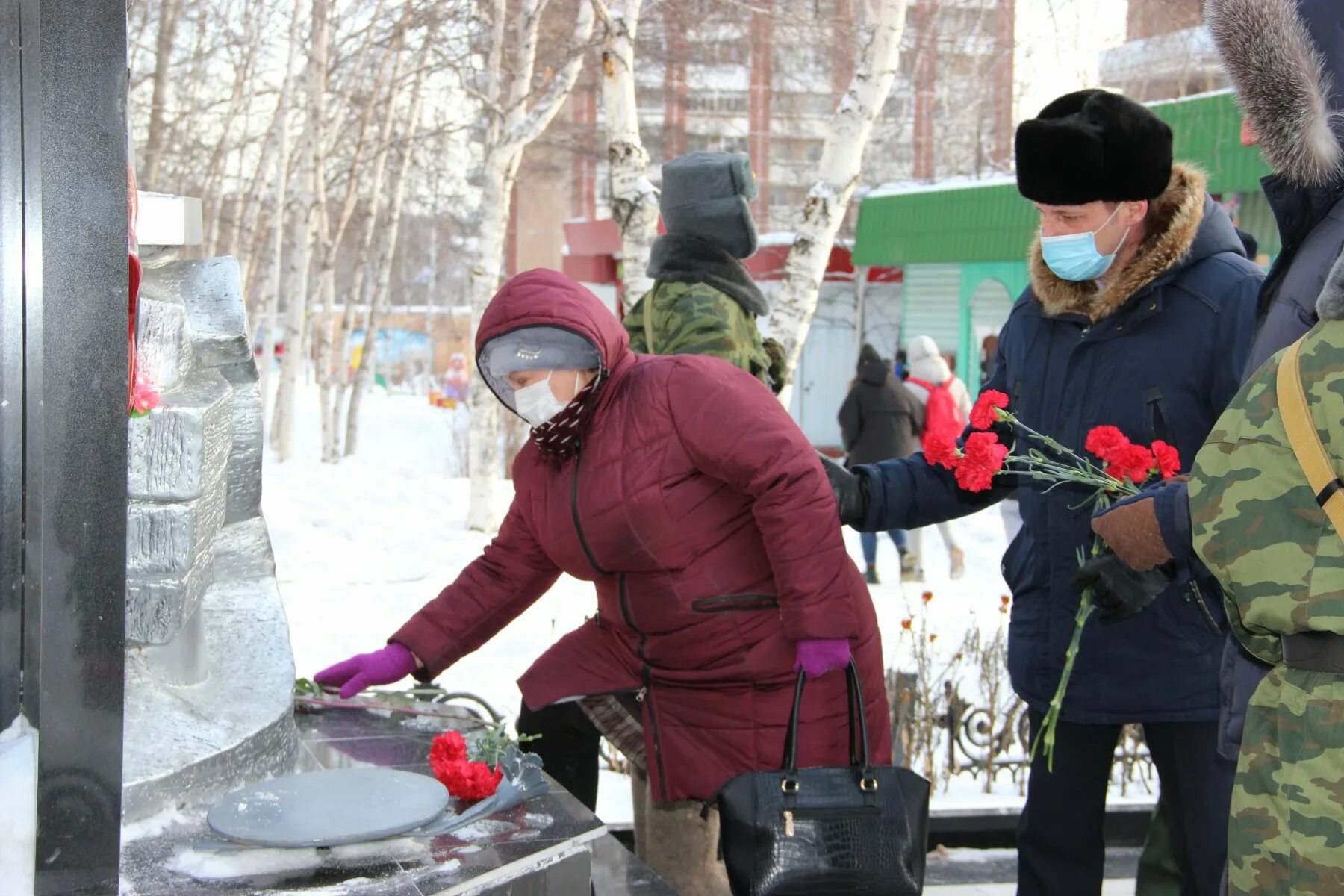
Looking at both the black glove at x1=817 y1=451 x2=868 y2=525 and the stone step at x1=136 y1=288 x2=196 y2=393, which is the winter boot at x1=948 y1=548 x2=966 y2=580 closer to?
the black glove at x1=817 y1=451 x2=868 y2=525

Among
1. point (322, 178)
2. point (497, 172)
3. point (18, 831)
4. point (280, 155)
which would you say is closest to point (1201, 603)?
point (18, 831)

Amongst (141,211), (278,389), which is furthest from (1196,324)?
(278,389)

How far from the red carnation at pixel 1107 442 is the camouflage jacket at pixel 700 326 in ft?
4.71

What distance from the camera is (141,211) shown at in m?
2.68

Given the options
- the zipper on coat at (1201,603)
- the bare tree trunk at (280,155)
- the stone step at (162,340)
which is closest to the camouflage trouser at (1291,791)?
the zipper on coat at (1201,603)

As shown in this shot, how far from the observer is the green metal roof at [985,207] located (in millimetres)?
11836

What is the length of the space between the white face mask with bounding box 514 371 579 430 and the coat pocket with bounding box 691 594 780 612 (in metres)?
0.48

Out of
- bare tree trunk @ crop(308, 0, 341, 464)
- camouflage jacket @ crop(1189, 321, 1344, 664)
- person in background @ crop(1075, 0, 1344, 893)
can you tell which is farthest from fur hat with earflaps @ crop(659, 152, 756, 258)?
bare tree trunk @ crop(308, 0, 341, 464)

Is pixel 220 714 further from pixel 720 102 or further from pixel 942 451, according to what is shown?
pixel 720 102

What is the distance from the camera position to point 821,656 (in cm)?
266

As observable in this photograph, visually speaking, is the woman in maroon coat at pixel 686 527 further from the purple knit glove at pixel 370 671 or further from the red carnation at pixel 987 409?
the red carnation at pixel 987 409

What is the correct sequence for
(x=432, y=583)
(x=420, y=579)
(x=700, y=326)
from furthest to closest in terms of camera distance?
1. (x=420, y=579)
2. (x=432, y=583)
3. (x=700, y=326)

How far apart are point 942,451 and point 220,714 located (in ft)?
4.99

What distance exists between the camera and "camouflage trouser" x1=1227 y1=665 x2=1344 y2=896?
1655 millimetres
